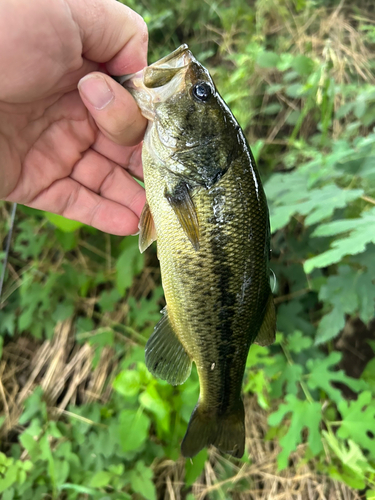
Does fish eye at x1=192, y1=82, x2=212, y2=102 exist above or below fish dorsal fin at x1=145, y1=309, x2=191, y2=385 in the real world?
above

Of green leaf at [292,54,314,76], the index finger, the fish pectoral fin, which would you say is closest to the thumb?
the index finger

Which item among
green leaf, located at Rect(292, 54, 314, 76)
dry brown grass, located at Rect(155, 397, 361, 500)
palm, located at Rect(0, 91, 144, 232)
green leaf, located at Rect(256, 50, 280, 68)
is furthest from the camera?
green leaf, located at Rect(256, 50, 280, 68)

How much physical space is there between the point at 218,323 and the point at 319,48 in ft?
10.8

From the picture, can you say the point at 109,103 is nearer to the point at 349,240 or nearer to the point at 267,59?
the point at 349,240

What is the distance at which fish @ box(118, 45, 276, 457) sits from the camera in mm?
1277

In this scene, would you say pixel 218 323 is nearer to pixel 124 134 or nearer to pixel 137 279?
pixel 124 134

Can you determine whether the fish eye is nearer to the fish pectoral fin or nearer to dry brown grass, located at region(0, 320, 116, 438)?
the fish pectoral fin

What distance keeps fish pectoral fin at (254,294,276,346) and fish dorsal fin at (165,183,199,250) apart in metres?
0.45

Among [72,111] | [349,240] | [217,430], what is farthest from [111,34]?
[217,430]

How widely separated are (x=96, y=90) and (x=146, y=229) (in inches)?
23.1

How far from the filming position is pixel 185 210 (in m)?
1.28

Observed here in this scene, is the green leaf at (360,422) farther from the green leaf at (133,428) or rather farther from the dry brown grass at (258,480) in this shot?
the green leaf at (133,428)

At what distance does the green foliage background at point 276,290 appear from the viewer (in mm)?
1773

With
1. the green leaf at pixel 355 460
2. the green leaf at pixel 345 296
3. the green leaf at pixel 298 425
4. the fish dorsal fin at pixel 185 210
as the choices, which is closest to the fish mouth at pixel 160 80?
the fish dorsal fin at pixel 185 210
